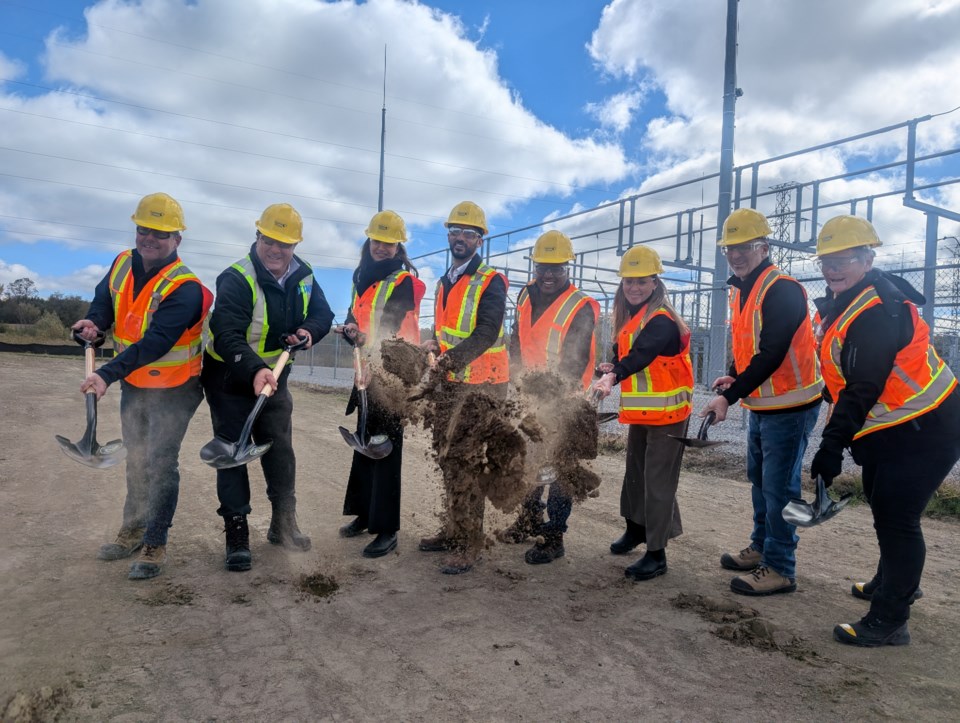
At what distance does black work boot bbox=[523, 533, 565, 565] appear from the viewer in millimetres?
4570

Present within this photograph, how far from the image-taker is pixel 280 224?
442cm

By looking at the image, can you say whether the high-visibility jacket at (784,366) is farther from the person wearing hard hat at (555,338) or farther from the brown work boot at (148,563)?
the brown work boot at (148,563)

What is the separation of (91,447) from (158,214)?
5.03 feet

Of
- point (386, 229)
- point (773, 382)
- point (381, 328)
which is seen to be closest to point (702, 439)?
point (773, 382)

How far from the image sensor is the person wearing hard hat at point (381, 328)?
469 cm

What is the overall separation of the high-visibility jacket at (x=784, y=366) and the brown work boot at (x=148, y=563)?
381 centimetres

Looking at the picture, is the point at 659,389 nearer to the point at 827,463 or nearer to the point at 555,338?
the point at 555,338

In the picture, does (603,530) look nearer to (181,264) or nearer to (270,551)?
(270,551)

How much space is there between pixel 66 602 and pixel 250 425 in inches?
52.0

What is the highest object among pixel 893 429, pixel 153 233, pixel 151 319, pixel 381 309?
pixel 153 233

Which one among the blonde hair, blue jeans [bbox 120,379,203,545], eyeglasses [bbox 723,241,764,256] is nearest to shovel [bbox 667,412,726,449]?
the blonde hair

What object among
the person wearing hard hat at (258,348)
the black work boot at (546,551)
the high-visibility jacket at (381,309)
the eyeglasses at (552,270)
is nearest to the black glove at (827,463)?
the black work boot at (546,551)

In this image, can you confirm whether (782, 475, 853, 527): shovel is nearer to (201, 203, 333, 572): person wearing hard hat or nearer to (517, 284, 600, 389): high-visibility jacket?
(517, 284, 600, 389): high-visibility jacket

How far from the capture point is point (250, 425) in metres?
4.18
